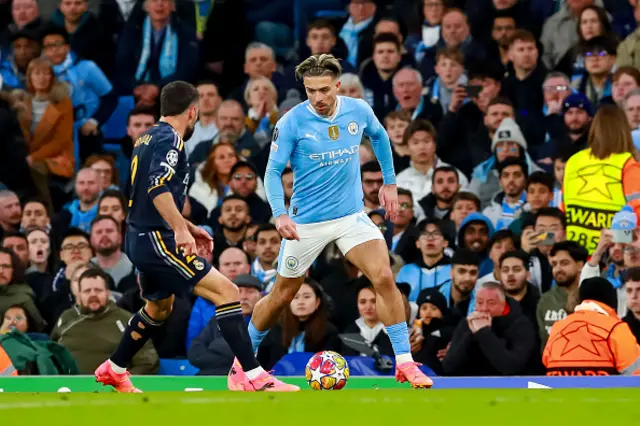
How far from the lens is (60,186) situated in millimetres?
17359

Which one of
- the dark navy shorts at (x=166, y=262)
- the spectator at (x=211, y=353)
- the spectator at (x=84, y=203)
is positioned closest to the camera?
the dark navy shorts at (x=166, y=262)

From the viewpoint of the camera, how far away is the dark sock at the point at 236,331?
9852 millimetres

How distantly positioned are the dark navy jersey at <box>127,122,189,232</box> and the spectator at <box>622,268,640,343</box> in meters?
4.38

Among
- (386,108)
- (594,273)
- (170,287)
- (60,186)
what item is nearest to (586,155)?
(594,273)

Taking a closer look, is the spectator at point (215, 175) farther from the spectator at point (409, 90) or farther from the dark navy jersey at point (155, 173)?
the dark navy jersey at point (155, 173)

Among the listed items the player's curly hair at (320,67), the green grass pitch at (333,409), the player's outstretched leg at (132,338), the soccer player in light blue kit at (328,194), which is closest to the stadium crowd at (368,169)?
the soccer player in light blue kit at (328,194)

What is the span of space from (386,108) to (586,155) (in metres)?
3.62

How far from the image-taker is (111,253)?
14961 mm

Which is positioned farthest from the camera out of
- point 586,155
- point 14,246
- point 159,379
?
point 14,246

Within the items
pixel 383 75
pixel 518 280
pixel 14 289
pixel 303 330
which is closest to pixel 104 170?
pixel 14 289

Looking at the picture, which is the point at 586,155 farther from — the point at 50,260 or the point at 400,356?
the point at 50,260

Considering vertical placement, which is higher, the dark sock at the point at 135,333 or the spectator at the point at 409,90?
the spectator at the point at 409,90

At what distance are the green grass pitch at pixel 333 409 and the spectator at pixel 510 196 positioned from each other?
6.32 meters

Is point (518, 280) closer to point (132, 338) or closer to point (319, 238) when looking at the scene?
point (319, 238)
